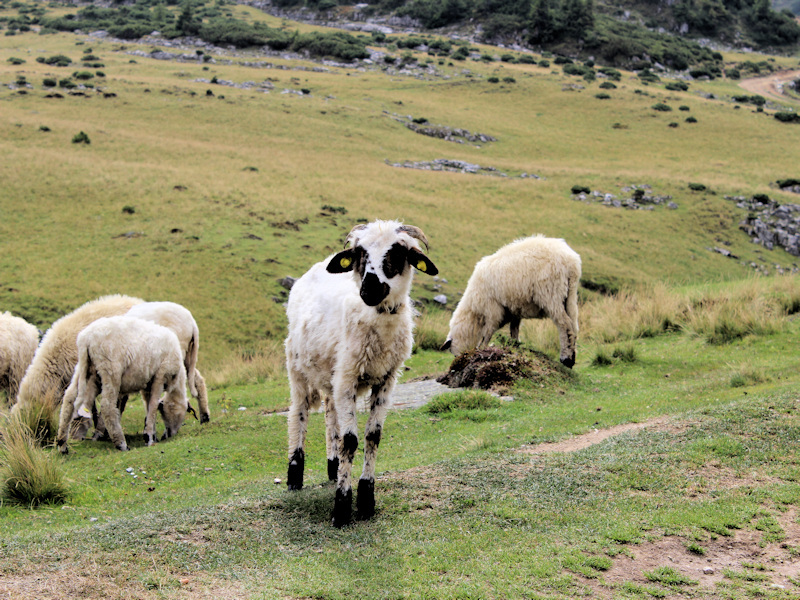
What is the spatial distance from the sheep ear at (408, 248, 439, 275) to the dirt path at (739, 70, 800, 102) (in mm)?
100421

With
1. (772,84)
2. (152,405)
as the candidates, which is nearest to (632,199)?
(152,405)

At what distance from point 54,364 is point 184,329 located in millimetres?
2579

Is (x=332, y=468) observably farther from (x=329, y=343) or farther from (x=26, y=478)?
(x=26, y=478)

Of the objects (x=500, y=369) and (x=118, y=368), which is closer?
(x=118, y=368)

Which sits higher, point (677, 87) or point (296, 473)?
point (677, 87)

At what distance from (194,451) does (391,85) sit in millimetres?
74194

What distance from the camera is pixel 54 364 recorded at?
12.1 metres

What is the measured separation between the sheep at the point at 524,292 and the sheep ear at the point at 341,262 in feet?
26.5

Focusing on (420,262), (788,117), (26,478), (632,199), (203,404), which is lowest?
(203,404)

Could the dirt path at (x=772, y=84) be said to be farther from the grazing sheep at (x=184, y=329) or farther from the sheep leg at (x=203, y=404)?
the sheep leg at (x=203, y=404)

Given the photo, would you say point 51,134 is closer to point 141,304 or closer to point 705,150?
point 141,304

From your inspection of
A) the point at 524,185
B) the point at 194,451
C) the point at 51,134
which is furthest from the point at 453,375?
the point at 51,134

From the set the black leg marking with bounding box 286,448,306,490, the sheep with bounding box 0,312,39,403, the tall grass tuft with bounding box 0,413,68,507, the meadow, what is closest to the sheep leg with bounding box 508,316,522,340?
the meadow

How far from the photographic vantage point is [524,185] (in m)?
43.2
